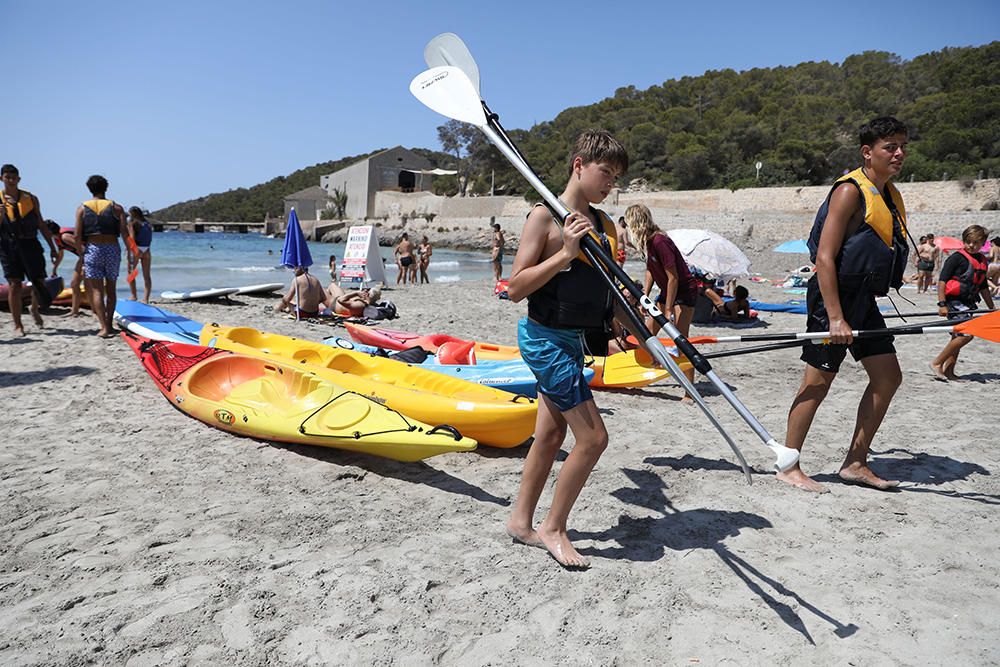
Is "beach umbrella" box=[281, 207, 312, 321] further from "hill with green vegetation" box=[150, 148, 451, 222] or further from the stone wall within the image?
"hill with green vegetation" box=[150, 148, 451, 222]

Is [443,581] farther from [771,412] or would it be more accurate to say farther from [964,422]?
[964,422]

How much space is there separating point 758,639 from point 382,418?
231cm

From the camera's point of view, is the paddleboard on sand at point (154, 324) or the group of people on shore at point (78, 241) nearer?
the group of people on shore at point (78, 241)

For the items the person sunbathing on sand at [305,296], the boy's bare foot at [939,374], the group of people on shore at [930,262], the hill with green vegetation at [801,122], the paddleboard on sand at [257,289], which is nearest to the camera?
the boy's bare foot at [939,374]

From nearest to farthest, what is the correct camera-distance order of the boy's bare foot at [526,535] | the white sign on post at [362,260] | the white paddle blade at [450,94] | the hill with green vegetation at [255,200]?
the boy's bare foot at [526,535]
the white paddle blade at [450,94]
the white sign on post at [362,260]
the hill with green vegetation at [255,200]

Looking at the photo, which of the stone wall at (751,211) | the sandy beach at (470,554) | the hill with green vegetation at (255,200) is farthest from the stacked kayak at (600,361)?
the hill with green vegetation at (255,200)

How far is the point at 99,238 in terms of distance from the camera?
22.1ft

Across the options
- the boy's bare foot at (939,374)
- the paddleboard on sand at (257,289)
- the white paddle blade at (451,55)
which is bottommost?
the boy's bare foot at (939,374)

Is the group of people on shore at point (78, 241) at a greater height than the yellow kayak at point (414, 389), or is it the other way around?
the group of people on shore at point (78, 241)

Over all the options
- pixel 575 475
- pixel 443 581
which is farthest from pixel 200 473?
pixel 575 475

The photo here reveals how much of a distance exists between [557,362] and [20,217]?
704 centimetres

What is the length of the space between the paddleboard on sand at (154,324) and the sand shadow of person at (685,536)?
5385 millimetres

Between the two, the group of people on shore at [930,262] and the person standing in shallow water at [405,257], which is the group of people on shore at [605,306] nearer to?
the group of people on shore at [930,262]

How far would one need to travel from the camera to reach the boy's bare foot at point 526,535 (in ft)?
9.07
